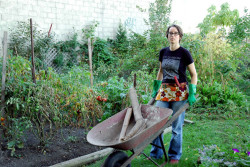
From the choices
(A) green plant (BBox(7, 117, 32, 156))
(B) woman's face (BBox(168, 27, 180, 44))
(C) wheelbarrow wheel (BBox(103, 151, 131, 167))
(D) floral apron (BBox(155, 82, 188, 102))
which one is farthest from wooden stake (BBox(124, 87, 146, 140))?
(A) green plant (BBox(7, 117, 32, 156))

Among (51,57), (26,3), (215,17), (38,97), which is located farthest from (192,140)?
(215,17)

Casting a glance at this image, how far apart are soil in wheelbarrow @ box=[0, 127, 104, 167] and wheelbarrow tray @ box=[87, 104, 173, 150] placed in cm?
90

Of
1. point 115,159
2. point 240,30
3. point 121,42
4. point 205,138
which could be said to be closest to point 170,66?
point 115,159

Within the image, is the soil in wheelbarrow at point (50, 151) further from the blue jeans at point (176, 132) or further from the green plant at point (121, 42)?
the green plant at point (121, 42)

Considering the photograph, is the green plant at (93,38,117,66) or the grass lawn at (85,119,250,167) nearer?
the grass lawn at (85,119,250,167)

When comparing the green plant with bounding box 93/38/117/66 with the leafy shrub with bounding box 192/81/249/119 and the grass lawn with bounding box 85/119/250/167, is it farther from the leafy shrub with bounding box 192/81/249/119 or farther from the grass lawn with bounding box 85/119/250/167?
the grass lawn with bounding box 85/119/250/167

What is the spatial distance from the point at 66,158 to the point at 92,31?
21.4 ft

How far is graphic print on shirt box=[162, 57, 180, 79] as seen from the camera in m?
2.75

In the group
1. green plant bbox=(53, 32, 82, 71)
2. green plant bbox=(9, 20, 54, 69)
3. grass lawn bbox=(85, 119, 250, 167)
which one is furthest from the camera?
green plant bbox=(53, 32, 82, 71)

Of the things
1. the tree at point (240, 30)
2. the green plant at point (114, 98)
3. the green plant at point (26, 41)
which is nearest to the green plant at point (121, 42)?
the green plant at point (26, 41)

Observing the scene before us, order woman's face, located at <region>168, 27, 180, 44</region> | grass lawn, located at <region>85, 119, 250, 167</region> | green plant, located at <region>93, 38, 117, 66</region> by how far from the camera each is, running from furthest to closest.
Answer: green plant, located at <region>93, 38, 117, 66</region> < grass lawn, located at <region>85, 119, 250, 167</region> < woman's face, located at <region>168, 27, 180, 44</region>

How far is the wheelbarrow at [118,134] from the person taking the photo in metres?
2.08

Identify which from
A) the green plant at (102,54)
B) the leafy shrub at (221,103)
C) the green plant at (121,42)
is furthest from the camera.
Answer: the green plant at (121,42)

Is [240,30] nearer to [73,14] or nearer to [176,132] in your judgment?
[73,14]
